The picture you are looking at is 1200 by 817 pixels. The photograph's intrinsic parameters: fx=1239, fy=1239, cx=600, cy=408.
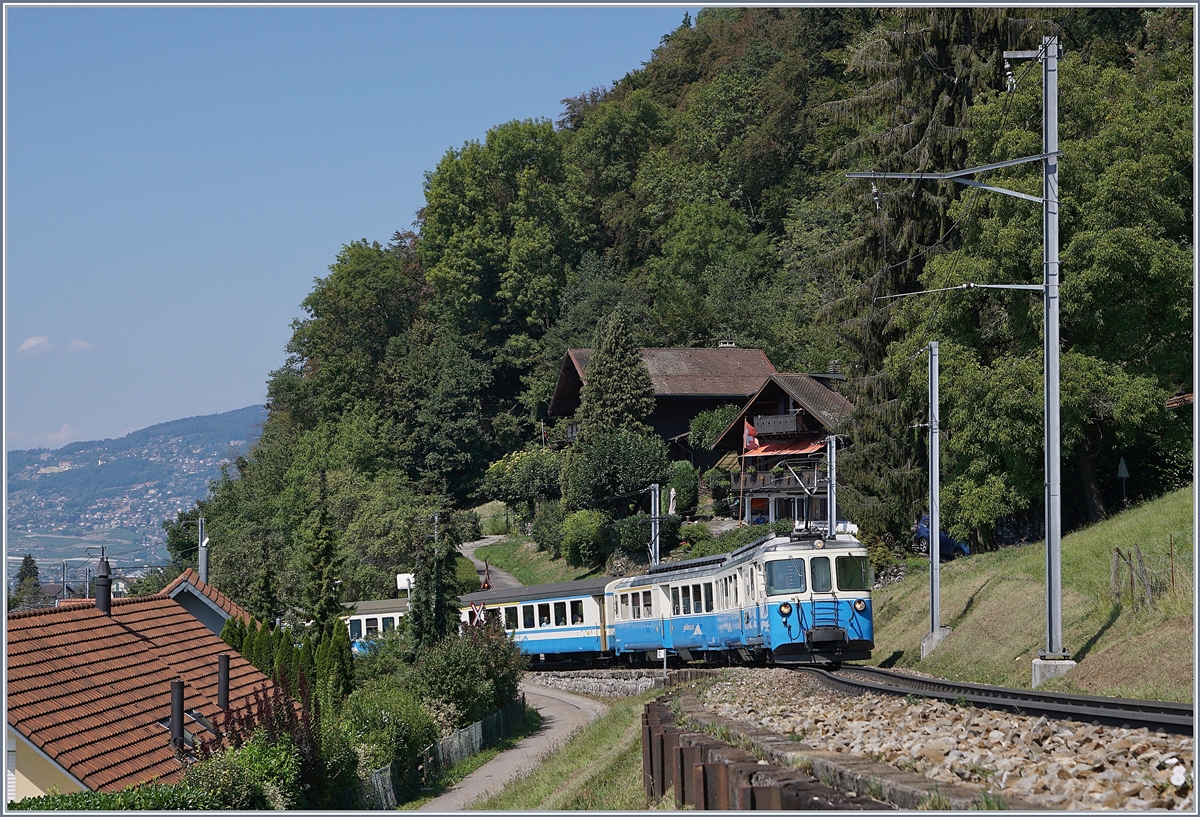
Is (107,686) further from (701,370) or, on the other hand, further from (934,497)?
(701,370)

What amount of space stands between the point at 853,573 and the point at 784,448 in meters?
31.1

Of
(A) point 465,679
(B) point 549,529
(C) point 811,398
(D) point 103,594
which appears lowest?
(A) point 465,679

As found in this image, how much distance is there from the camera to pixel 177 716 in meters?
16.1

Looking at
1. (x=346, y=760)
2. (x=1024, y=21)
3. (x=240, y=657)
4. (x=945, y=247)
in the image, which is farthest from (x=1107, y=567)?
(x=1024, y=21)

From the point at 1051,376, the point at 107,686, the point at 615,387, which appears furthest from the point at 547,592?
the point at 1051,376

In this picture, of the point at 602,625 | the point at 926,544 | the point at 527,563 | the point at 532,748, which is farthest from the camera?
the point at 527,563

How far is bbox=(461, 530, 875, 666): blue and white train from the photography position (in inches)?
960

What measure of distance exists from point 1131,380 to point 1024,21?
14.6m

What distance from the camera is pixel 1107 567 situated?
22641 millimetres

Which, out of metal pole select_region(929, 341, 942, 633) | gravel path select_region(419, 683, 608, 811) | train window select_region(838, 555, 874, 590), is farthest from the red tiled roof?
metal pole select_region(929, 341, 942, 633)

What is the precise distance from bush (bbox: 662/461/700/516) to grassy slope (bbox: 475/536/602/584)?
5082 mm

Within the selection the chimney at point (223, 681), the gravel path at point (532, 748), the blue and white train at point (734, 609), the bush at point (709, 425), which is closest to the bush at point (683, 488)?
the bush at point (709, 425)

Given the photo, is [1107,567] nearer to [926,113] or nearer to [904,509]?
[904,509]

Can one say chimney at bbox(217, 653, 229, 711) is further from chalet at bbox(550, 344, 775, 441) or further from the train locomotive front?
chalet at bbox(550, 344, 775, 441)
